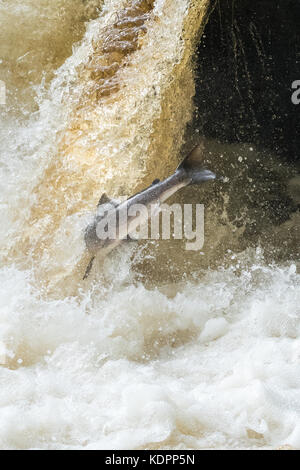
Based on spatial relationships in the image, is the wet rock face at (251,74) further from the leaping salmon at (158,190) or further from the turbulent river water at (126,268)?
the leaping salmon at (158,190)

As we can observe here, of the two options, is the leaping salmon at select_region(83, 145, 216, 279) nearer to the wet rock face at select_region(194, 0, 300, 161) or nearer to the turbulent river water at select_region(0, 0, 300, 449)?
the turbulent river water at select_region(0, 0, 300, 449)

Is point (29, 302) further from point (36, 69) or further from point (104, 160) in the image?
point (36, 69)

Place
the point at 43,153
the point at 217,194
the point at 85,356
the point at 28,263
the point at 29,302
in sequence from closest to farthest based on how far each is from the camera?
the point at 85,356 < the point at 29,302 < the point at 28,263 < the point at 43,153 < the point at 217,194

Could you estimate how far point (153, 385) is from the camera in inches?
86.1

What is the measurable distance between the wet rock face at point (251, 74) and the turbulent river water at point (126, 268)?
111 mm

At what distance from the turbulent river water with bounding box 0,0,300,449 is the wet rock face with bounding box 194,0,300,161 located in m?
0.11

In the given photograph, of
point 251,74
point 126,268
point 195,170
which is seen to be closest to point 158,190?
point 195,170

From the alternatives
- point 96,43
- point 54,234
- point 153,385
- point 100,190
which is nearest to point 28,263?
point 54,234

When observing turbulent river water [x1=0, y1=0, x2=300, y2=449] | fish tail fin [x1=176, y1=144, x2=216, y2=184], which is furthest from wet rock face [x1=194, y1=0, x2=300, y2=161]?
fish tail fin [x1=176, y1=144, x2=216, y2=184]

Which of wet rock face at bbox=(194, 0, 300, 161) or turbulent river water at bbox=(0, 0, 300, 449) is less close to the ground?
wet rock face at bbox=(194, 0, 300, 161)

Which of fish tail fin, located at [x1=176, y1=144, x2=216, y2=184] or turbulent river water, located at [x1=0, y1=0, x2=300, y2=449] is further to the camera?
fish tail fin, located at [x1=176, y1=144, x2=216, y2=184]

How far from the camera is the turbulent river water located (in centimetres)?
201
